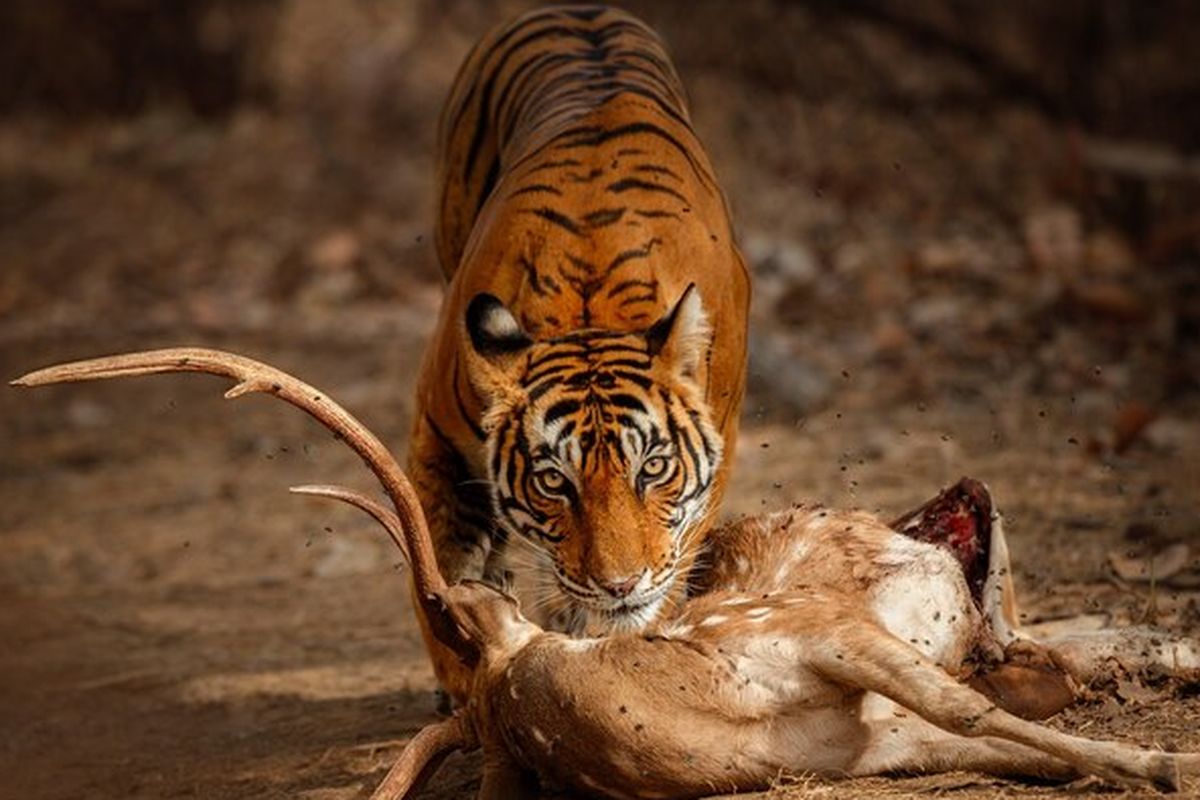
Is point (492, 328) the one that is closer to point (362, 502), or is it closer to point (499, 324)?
point (499, 324)

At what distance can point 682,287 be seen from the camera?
5.38 metres

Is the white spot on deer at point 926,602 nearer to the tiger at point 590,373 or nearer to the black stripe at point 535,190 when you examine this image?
the tiger at point 590,373

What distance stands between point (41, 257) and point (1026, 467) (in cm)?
850

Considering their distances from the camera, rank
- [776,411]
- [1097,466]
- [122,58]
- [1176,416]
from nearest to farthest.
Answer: [1097,466]
[1176,416]
[776,411]
[122,58]

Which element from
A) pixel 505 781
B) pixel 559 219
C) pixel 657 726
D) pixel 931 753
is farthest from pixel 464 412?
pixel 931 753

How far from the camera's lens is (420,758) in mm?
4164

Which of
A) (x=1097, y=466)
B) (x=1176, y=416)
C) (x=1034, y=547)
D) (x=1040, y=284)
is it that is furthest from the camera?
(x=1040, y=284)

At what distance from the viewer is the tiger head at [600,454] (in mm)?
4637

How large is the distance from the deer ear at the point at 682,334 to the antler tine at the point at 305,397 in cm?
89

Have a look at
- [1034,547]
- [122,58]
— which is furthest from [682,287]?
[122,58]

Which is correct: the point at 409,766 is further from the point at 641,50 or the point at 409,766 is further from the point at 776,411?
the point at 776,411

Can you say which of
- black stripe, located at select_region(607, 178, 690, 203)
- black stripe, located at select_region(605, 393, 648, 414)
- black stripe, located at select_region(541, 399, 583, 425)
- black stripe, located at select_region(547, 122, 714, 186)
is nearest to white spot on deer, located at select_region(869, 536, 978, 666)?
black stripe, located at select_region(605, 393, 648, 414)

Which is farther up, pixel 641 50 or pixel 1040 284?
pixel 641 50

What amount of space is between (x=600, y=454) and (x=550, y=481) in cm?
17
